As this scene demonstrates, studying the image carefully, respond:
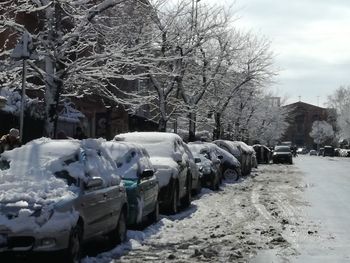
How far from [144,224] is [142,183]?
124 centimetres

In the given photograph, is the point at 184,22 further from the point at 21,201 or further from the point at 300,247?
the point at 21,201

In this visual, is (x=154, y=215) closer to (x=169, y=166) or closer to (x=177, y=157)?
(x=169, y=166)

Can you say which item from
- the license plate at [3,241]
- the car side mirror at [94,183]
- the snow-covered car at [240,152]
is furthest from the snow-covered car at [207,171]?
the license plate at [3,241]

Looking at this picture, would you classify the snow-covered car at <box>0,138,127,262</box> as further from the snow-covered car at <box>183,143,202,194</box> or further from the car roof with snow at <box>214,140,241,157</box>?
the car roof with snow at <box>214,140,241,157</box>

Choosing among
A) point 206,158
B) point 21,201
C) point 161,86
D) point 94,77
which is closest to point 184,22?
point 161,86

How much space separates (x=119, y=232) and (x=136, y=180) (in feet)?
5.24

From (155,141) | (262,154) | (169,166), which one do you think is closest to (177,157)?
(155,141)

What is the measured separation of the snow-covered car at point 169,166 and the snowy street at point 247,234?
0.38m

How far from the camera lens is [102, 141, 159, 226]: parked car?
36.9ft

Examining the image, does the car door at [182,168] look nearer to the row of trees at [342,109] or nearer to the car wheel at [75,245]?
the car wheel at [75,245]

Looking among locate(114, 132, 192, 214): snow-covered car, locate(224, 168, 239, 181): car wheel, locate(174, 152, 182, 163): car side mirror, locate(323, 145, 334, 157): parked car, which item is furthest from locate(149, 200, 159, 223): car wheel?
locate(323, 145, 334, 157): parked car

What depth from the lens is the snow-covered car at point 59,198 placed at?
24.9ft

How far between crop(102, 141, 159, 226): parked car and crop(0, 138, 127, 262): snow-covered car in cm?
67

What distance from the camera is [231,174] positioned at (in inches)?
1115
